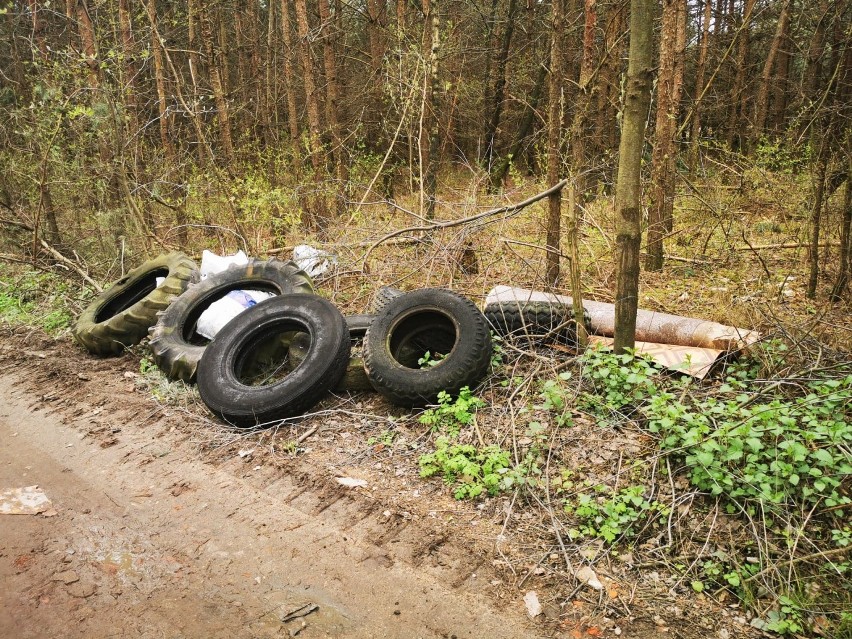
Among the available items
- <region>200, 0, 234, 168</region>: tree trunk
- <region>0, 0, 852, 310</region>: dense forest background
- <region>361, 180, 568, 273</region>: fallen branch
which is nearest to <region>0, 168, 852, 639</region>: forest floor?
<region>361, 180, 568, 273</region>: fallen branch

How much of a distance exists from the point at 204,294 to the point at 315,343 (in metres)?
2.19

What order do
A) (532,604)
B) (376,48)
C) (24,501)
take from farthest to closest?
(376,48), (24,501), (532,604)

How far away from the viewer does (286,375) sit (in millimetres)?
5320

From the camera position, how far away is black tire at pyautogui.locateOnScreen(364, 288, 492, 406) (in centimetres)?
459

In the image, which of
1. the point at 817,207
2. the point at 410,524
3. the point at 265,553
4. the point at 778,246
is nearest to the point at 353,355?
the point at 410,524

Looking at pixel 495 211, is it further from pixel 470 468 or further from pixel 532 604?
pixel 532 604

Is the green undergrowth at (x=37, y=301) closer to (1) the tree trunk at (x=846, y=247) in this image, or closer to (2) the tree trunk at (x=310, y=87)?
(2) the tree trunk at (x=310, y=87)

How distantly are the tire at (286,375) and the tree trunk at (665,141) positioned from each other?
188 inches

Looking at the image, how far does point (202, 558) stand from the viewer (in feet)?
10.9

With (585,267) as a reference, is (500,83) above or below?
above

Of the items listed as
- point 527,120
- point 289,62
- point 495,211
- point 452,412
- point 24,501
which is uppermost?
point 289,62

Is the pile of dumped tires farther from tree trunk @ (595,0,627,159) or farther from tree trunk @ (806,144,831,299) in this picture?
tree trunk @ (595,0,627,159)

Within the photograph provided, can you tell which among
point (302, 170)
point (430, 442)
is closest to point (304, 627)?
point (430, 442)

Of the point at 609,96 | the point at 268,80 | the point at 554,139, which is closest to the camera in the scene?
the point at 554,139
